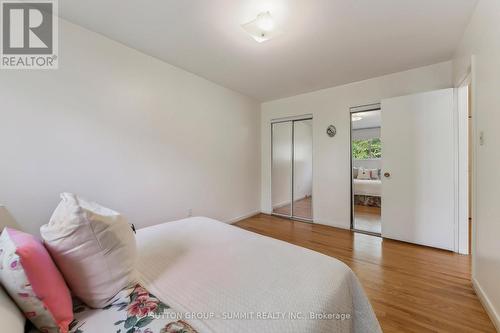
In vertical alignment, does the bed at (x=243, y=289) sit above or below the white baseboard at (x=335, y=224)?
above

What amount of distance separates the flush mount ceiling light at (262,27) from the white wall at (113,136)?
1.41 meters

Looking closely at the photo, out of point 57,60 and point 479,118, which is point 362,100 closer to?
point 479,118

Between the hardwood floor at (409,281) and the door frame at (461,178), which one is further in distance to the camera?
the door frame at (461,178)

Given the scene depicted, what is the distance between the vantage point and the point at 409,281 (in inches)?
77.1

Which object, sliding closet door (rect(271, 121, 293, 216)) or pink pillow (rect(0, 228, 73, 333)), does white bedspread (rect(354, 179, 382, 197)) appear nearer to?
sliding closet door (rect(271, 121, 293, 216))

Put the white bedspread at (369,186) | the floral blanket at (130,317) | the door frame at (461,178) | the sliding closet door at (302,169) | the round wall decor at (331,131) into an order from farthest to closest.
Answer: the sliding closet door at (302,169), the white bedspread at (369,186), the round wall decor at (331,131), the door frame at (461,178), the floral blanket at (130,317)

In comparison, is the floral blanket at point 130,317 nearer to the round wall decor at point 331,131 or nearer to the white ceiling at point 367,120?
the round wall decor at point 331,131

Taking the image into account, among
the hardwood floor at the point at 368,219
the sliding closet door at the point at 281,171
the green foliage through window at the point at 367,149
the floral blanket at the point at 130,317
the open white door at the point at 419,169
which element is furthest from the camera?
the sliding closet door at the point at 281,171

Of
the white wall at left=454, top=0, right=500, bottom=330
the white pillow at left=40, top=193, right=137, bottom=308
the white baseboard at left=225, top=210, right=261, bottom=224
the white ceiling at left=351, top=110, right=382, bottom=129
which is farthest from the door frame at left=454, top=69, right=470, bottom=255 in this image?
the white pillow at left=40, top=193, right=137, bottom=308

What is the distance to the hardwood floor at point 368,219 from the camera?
3434mm

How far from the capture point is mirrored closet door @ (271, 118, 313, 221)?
4203 mm

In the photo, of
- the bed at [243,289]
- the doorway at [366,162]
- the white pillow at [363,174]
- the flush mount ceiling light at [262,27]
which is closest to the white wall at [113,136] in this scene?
the bed at [243,289]

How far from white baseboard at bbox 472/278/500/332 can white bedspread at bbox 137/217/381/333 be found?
3.66ft

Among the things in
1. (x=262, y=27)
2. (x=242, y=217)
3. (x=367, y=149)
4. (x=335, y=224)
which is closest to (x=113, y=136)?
(x=262, y=27)
